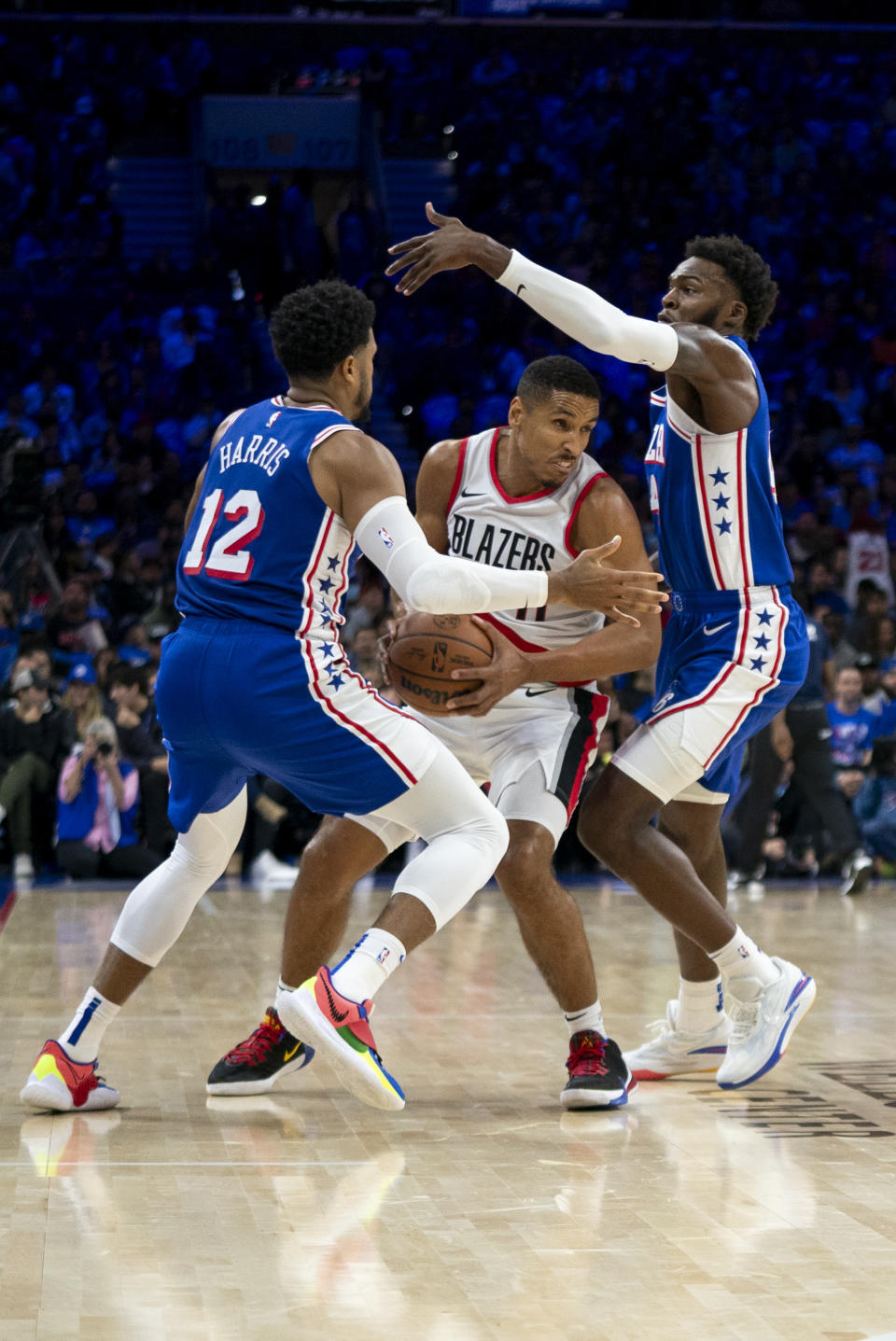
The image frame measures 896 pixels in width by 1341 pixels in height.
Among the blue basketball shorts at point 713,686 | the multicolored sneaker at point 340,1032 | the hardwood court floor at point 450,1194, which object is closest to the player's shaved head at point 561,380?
the blue basketball shorts at point 713,686

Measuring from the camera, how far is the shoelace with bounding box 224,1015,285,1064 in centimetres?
398

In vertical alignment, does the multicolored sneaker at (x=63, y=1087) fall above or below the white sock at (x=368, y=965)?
below

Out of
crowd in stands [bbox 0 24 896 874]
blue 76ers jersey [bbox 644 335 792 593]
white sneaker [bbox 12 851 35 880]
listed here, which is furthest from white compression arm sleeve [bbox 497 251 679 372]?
white sneaker [bbox 12 851 35 880]

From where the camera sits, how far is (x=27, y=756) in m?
8.98

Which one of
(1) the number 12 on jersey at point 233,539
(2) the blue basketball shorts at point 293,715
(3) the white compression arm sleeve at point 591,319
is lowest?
(2) the blue basketball shorts at point 293,715

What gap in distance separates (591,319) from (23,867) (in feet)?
20.1

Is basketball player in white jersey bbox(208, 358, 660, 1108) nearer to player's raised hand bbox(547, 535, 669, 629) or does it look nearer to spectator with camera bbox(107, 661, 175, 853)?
player's raised hand bbox(547, 535, 669, 629)

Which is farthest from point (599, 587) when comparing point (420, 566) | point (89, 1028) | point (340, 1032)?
point (89, 1028)

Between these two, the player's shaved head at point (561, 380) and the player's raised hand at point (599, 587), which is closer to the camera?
the player's raised hand at point (599, 587)

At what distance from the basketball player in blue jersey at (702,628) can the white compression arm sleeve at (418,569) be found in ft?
2.26

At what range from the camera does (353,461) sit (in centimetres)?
338

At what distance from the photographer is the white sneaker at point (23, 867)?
8898mm

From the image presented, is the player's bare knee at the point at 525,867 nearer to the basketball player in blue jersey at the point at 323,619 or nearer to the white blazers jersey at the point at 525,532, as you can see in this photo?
the basketball player in blue jersey at the point at 323,619

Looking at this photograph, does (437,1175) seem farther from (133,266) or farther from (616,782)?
(133,266)
